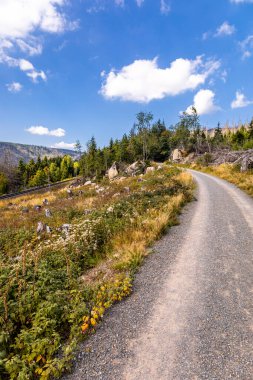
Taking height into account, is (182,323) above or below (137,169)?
below

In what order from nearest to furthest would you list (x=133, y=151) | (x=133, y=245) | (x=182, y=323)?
(x=182, y=323)
(x=133, y=245)
(x=133, y=151)

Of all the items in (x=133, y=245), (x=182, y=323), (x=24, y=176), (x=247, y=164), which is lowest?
(x=182, y=323)

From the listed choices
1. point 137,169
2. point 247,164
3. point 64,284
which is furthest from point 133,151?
point 64,284

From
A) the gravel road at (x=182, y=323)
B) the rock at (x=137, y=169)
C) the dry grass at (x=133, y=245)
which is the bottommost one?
the gravel road at (x=182, y=323)

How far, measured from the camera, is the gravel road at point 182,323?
3.16 m

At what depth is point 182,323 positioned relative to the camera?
399 cm

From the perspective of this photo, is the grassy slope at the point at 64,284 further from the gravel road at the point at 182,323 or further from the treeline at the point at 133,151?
the treeline at the point at 133,151

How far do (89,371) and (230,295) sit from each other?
128 inches

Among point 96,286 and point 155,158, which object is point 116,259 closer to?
point 96,286

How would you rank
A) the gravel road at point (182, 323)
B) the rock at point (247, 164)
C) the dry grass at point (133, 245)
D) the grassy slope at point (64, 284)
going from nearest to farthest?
the gravel road at point (182, 323)
the grassy slope at point (64, 284)
the dry grass at point (133, 245)
the rock at point (247, 164)

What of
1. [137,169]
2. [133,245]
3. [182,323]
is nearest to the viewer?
[182,323]

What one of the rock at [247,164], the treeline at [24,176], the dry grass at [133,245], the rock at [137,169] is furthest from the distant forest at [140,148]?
the dry grass at [133,245]

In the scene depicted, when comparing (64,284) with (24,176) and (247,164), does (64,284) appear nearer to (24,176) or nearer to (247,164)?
(247,164)

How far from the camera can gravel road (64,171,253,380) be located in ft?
10.4
